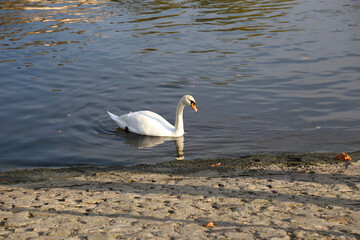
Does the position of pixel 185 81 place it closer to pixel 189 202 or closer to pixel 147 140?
pixel 147 140

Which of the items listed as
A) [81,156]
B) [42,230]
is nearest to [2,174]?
[81,156]

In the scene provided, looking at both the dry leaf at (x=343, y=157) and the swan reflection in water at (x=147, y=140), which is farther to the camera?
the swan reflection in water at (x=147, y=140)

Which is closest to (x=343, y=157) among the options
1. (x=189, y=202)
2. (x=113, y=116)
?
(x=189, y=202)

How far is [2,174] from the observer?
8.95 m

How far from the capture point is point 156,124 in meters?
11.1

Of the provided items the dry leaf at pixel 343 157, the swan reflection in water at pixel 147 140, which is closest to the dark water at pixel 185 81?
the swan reflection in water at pixel 147 140

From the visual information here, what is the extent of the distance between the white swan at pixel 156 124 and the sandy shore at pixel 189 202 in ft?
7.89

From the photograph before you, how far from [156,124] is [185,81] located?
3.90m

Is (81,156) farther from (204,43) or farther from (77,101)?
(204,43)

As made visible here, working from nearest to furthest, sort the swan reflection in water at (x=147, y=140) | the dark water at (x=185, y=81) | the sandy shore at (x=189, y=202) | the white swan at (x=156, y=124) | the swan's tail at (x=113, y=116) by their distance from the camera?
the sandy shore at (x=189, y=202)
the dark water at (x=185, y=81)
the swan reflection in water at (x=147, y=140)
the white swan at (x=156, y=124)
the swan's tail at (x=113, y=116)

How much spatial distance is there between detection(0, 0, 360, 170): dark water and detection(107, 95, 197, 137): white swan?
189 millimetres

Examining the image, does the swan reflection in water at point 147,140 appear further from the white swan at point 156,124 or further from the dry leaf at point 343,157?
the dry leaf at point 343,157

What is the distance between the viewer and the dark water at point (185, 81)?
34.6 ft

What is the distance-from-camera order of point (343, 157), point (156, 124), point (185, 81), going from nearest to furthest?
point (343, 157) → point (156, 124) → point (185, 81)
